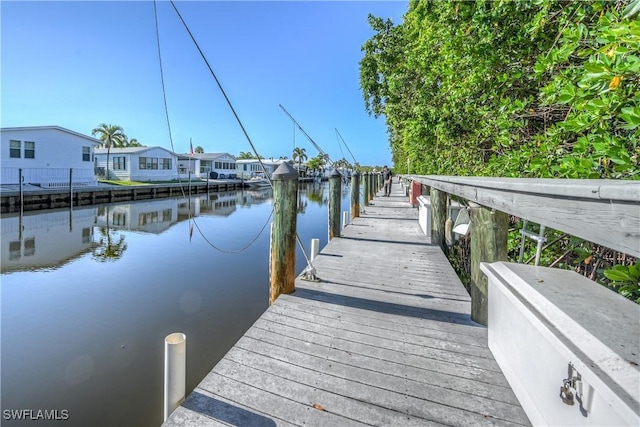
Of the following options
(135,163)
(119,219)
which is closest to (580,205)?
(119,219)

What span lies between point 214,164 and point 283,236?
45.0m

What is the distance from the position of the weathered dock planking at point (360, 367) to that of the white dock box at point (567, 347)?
32cm

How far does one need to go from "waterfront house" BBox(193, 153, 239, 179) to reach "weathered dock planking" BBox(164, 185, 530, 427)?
4176cm

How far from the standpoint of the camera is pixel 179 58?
421cm

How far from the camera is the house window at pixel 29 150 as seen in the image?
2095 cm

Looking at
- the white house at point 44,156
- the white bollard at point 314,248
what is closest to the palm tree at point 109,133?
the white house at point 44,156

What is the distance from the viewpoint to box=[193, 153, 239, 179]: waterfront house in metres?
44.1

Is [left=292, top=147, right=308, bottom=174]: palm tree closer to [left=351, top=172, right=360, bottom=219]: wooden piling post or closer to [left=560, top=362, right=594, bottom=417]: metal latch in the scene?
[left=351, top=172, right=360, bottom=219]: wooden piling post

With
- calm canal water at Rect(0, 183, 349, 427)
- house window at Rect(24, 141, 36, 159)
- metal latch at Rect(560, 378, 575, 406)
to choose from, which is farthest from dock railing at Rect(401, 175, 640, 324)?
house window at Rect(24, 141, 36, 159)

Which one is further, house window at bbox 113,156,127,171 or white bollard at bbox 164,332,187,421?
house window at bbox 113,156,127,171

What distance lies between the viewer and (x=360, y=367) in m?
2.51

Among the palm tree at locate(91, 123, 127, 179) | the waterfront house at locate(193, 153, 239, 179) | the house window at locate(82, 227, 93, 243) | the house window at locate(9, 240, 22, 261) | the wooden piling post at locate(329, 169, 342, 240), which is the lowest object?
the house window at locate(9, 240, 22, 261)

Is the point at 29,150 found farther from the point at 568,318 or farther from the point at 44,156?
the point at 568,318

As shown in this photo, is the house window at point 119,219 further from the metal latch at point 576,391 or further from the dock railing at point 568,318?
the metal latch at point 576,391
